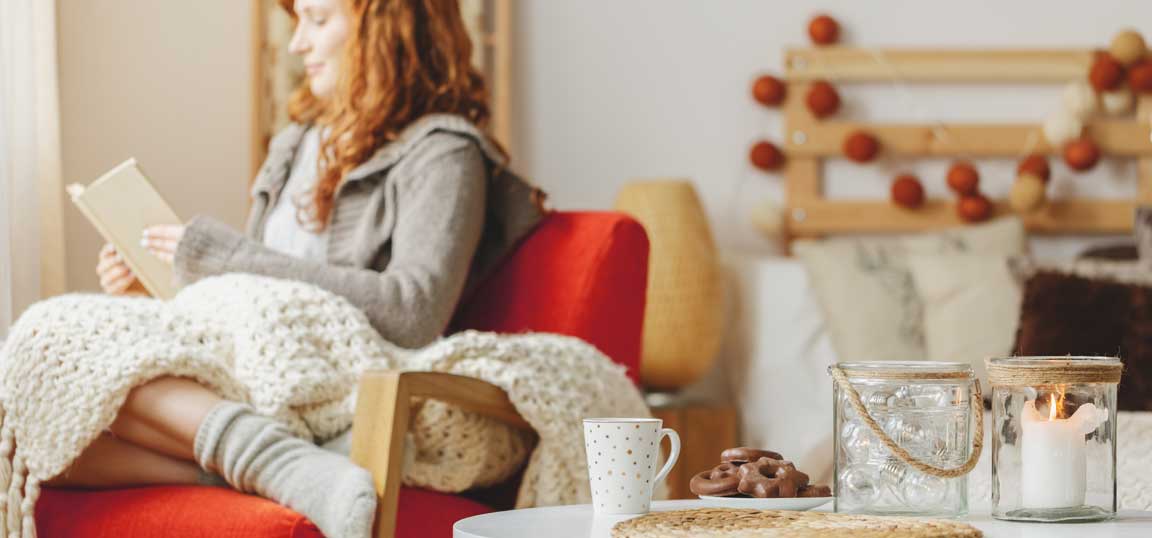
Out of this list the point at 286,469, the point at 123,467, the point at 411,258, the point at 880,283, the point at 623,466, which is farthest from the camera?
the point at 880,283

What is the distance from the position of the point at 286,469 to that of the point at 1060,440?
2.56 ft

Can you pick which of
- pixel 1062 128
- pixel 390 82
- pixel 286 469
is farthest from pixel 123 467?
pixel 1062 128

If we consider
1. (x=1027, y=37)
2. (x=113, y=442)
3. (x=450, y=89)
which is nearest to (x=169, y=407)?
(x=113, y=442)

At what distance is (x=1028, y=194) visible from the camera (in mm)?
3043

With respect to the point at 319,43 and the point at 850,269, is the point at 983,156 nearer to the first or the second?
the point at 850,269

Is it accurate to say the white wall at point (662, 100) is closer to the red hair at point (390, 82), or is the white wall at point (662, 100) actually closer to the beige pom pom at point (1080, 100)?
the beige pom pom at point (1080, 100)

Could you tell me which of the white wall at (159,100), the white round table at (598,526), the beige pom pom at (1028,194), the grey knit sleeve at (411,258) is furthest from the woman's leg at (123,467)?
the beige pom pom at (1028,194)

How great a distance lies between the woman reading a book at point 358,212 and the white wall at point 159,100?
0.54 m

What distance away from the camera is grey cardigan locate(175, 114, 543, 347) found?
1.75 metres

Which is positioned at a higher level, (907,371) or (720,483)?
→ (907,371)

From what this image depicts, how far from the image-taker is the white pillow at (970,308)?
8.68 ft

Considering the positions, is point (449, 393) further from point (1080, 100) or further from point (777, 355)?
point (1080, 100)

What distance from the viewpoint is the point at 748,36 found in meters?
3.24

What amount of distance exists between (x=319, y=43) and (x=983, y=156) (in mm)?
1728
